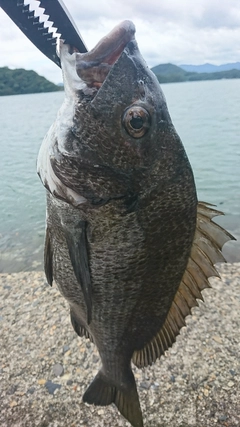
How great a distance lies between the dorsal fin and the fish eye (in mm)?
561

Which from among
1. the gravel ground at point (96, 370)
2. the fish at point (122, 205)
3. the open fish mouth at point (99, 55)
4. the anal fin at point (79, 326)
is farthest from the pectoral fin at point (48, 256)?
the gravel ground at point (96, 370)

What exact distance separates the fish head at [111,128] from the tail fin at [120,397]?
1332 mm

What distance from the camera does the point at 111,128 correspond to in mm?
1601

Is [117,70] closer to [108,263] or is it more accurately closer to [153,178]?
[153,178]

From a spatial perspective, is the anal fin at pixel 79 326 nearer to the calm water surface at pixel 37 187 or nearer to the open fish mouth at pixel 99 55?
the open fish mouth at pixel 99 55

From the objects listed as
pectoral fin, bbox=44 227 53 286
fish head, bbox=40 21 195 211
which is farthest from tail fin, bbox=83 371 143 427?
fish head, bbox=40 21 195 211

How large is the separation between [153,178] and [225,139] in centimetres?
1731

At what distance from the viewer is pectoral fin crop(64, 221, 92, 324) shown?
1727 mm

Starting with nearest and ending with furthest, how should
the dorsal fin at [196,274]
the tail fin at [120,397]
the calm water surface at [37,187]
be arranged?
1. the dorsal fin at [196,274]
2. the tail fin at [120,397]
3. the calm water surface at [37,187]

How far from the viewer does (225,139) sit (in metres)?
17.9

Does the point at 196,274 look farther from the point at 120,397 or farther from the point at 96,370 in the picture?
the point at 96,370

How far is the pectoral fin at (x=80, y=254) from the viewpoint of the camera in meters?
1.73

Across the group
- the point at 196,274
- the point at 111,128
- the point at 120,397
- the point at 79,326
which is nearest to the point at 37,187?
the point at 79,326

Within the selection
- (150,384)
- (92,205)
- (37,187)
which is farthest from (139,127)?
(37,187)
